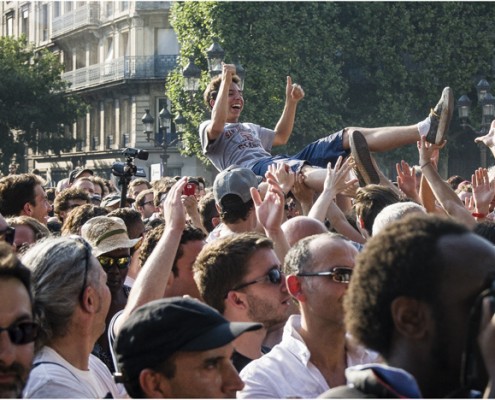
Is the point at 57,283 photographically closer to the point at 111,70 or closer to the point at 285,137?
the point at 285,137

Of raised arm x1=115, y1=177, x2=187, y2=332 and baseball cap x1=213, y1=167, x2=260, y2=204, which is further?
baseball cap x1=213, y1=167, x2=260, y2=204

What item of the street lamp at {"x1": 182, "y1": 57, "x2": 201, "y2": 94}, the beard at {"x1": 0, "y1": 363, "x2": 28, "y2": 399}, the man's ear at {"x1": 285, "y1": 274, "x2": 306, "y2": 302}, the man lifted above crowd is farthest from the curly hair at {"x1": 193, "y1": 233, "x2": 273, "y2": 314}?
the street lamp at {"x1": 182, "y1": 57, "x2": 201, "y2": 94}

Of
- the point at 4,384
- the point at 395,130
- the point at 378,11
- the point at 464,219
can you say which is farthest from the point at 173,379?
the point at 378,11

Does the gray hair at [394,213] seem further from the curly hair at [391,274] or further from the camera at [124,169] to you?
the camera at [124,169]

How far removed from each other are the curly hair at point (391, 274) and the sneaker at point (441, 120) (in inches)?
195

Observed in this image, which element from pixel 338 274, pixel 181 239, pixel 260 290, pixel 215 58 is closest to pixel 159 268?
pixel 260 290

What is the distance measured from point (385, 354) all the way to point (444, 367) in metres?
0.17

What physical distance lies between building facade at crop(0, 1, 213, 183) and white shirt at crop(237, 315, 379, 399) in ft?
150

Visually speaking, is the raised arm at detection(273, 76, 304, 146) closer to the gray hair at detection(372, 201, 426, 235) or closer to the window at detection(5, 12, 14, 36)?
the gray hair at detection(372, 201, 426, 235)

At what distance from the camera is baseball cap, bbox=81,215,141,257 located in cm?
625

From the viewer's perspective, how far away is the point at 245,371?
4496 mm

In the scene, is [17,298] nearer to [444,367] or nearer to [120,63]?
[444,367]

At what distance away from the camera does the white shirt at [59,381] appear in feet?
13.5

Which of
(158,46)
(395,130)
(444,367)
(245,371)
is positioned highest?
(158,46)
